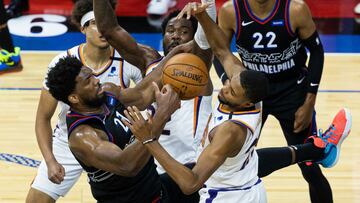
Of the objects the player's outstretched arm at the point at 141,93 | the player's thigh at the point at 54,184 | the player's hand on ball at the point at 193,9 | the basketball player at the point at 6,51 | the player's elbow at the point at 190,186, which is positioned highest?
the player's hand on ball at the point at 193,9

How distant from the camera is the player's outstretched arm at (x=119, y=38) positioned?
4939 mm

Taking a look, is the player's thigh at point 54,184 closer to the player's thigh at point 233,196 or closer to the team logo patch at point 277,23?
the player's thigh at point 233,196

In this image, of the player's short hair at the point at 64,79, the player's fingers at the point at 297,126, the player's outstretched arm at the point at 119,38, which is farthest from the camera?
the player's fingers at the point at 297,126

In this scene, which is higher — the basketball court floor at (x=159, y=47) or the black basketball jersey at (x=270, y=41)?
the black basketball jersey at (x=270, y=41)

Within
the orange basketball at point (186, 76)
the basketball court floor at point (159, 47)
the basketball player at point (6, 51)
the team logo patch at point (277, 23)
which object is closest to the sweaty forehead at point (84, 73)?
the orange basketball at point (186, 76)

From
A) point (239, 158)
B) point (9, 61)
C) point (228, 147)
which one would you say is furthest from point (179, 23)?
point (9, 61)

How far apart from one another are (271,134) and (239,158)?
301 centimetres

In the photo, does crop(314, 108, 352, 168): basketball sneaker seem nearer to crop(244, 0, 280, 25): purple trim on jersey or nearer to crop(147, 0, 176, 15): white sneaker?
crop(244, 0, 280, 25): purple trim on jersey

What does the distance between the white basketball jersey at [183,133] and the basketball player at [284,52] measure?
52cm

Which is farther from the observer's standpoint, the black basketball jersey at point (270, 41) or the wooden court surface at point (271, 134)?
the wooden court surface at point (271, 134)

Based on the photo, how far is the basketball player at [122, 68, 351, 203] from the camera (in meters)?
3.88

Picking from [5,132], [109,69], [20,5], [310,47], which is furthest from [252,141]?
[20,5]

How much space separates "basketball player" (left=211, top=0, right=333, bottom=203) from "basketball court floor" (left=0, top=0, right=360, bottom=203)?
103 centimetres

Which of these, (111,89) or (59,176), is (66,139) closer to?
(59,176)
